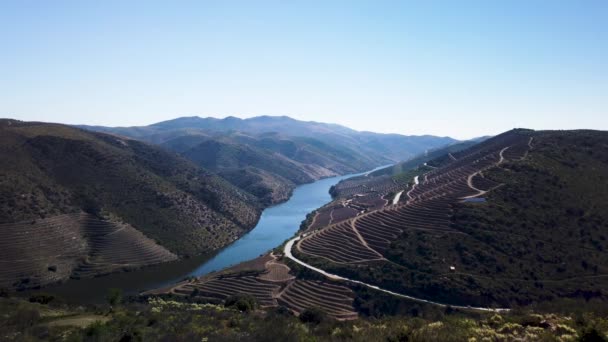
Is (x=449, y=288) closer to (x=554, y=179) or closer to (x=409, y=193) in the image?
(x=554, y=179)

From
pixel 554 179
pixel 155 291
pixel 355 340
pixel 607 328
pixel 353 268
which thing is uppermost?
pixel 554 179

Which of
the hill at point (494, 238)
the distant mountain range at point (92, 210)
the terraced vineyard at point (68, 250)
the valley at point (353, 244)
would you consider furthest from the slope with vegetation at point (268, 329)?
the distant mountain range at point (92, 210)

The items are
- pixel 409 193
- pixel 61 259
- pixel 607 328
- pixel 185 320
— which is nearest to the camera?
pixel 607 328

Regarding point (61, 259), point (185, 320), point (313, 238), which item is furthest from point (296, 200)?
point (185, 320)

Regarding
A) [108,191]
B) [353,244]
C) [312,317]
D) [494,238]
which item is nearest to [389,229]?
[353,244]

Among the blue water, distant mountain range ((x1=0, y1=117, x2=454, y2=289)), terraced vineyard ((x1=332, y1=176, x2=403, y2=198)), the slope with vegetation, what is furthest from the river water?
the slope with vegetation

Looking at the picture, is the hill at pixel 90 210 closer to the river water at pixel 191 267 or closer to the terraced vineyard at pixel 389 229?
the river water at pixel 191 267

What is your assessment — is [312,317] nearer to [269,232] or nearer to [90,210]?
[90,210]
